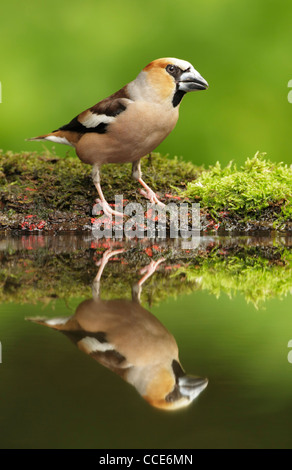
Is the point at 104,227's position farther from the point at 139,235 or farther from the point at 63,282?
the point at 63,282

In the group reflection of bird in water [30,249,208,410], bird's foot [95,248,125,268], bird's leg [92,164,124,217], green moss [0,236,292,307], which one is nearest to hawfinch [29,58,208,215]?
bird's leg [92,164,124,217]

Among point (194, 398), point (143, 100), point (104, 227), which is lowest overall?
point (194, 398)

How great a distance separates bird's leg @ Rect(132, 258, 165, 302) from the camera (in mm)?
2861

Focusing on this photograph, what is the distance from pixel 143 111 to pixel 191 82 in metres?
0.49

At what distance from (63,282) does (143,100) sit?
270 centimetres

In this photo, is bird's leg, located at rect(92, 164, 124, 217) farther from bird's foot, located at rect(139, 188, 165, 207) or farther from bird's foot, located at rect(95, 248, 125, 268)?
bird's foot, located at rect(95, 248, 125, 268)

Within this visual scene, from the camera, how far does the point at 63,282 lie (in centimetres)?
320

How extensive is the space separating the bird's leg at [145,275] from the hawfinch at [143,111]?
1839 millimetres

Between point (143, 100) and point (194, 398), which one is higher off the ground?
point (143, 100)

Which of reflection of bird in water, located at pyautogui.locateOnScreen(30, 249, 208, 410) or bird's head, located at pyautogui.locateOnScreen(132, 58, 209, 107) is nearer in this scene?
reflection of bird in water, located at pyautogui.locateOnScreen(30, 249, 208, 410)

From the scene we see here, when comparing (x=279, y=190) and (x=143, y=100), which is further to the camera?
(x=279, y=190)

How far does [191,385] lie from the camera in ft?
5.49

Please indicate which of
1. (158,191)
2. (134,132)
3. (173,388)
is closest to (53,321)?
(173,388)

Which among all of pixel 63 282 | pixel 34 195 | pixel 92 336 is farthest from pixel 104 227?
pixel 92 336
